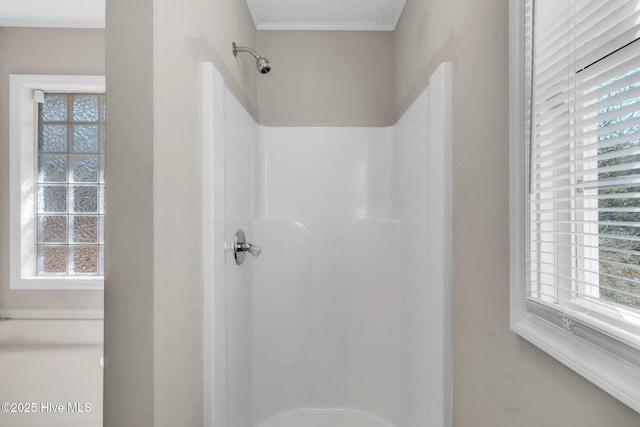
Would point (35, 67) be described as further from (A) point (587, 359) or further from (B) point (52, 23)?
(A) point (587, 359)

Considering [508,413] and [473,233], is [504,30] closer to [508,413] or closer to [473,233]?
[473,233]

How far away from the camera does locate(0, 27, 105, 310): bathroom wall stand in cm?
226

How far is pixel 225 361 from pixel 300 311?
0.75m

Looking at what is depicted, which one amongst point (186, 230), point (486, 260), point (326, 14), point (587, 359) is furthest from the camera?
point (326, 14)

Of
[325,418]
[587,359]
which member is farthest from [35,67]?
[587,359]

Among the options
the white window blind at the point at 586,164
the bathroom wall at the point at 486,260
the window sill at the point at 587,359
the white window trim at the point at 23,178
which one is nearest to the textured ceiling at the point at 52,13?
the white window trim at the point at 23,178

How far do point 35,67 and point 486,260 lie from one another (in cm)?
272

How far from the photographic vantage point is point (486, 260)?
3.28 ft

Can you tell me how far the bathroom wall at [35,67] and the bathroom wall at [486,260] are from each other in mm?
2106

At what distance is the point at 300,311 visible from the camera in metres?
2.15

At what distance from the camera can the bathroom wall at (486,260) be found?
2.40ft

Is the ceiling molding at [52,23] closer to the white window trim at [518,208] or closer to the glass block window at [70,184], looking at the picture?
the glass block window at [70,184]

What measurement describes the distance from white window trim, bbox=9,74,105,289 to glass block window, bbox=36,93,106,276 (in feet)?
0.24

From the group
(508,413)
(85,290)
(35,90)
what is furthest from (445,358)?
(35,90)
